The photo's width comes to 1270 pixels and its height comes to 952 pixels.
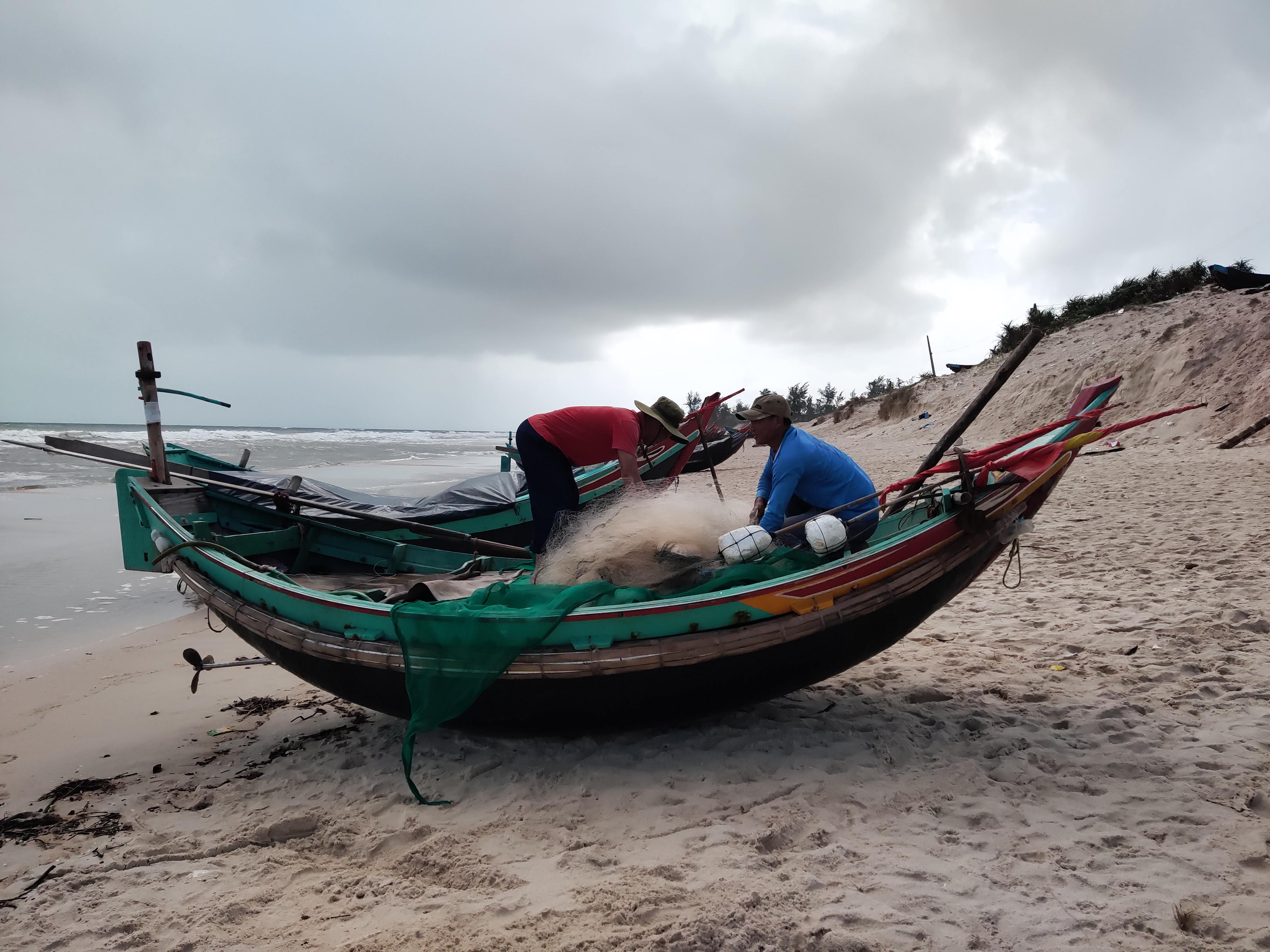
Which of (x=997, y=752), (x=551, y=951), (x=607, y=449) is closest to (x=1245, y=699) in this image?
(x=997, y=752)

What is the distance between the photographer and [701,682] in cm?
318

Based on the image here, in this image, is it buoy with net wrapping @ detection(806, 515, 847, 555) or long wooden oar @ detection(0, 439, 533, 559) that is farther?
long wooden oar @ detection(0, 439, 533, 559)

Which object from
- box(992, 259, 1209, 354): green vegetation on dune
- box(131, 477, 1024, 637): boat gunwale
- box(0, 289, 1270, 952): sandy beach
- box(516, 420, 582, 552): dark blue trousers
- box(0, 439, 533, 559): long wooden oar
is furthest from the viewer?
box(992, 259, 1209, 354): green vegetation on dune

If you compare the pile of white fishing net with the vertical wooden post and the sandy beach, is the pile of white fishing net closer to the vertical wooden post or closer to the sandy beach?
the sandy beach

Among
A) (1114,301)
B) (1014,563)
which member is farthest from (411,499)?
(1114,301)

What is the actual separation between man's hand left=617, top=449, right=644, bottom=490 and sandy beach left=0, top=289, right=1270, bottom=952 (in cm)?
151

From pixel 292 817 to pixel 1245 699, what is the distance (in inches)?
177

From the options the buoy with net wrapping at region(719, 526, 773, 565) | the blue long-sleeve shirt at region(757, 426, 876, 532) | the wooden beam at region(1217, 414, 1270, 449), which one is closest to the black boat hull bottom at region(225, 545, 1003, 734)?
the buoy with net wrapping at region(719, 526, 773, 565)

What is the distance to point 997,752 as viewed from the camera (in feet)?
10.2

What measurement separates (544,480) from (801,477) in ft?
6.24

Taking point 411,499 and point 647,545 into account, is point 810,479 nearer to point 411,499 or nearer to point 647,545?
point 647,545

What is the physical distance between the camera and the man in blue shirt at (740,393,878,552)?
3650 millimetres

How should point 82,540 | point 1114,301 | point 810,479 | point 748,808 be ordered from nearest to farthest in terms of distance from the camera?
point 748,808 < point 810,479 < point 82,540 < point 1114,301

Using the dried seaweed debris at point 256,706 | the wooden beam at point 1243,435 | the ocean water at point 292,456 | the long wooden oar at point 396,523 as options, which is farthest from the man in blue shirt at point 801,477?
the wooden beam at point 1243,435
